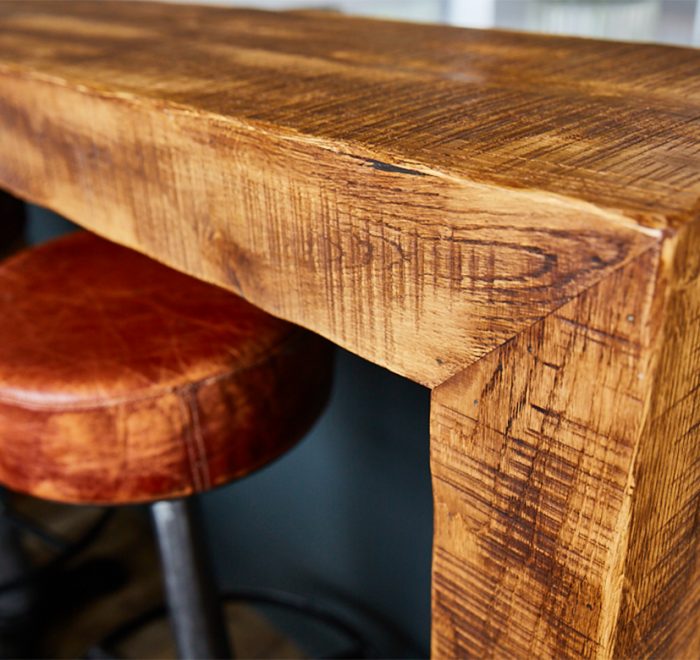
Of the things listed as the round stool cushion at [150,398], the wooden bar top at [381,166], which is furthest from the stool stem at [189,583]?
the wooden bar top at [381,166]

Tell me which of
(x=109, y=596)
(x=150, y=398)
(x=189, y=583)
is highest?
(x=150, y=398)

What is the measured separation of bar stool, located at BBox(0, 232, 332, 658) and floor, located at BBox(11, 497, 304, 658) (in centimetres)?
68

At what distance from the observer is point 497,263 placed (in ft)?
1.48

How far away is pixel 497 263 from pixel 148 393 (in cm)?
39

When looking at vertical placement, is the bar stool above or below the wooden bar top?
below

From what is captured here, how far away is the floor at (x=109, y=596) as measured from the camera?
1488mm

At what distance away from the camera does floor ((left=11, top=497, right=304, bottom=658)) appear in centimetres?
149

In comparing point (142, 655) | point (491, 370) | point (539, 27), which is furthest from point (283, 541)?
point (539, 27)

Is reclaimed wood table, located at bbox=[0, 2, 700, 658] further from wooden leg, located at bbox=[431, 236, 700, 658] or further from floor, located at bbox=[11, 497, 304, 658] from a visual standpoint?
floor, located at bbox=[11, 497, 304, 658]

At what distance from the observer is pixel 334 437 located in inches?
49.6

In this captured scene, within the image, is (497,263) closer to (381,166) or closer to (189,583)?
(381,166)

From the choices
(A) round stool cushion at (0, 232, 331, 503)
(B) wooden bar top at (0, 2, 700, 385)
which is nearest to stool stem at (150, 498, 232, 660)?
(A) round stool cushion at (0, 232, 331, 503)

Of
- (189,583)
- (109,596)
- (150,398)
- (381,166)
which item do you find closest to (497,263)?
(381,166)

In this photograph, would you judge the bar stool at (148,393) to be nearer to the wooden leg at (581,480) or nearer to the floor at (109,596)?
the wooden leg at (581,480)
